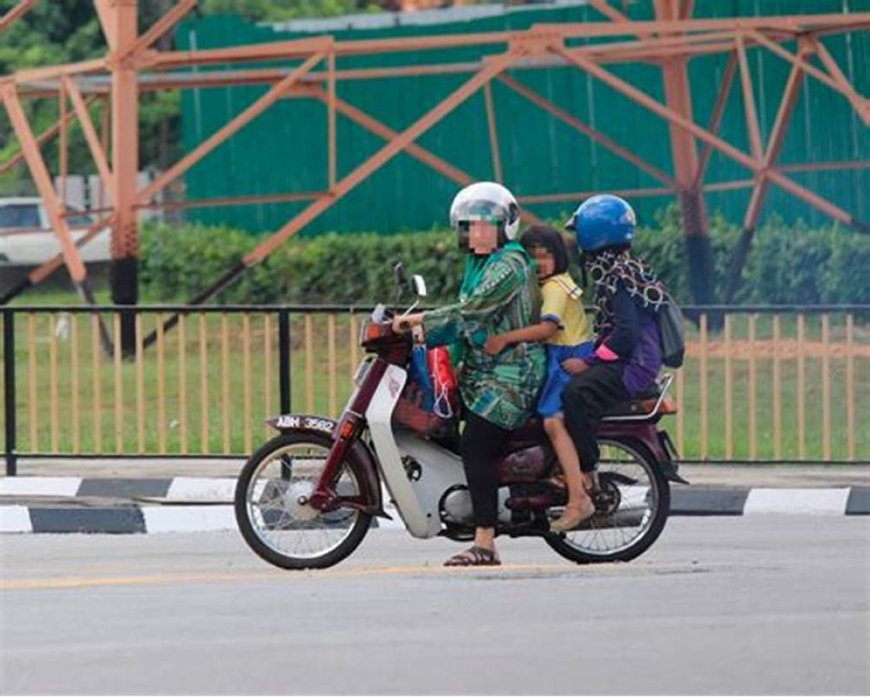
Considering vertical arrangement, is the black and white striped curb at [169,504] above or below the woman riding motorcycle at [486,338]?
below

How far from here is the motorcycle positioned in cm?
1177

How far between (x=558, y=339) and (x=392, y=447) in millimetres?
914

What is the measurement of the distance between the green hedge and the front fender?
14295mm

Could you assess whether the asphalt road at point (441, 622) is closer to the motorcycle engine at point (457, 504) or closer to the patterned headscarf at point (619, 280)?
the motorcycle engine at point (457, 504)

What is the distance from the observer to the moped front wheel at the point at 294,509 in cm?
1188

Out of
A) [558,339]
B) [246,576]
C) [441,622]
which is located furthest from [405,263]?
[441,622]

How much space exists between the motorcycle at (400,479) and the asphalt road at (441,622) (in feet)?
0.54

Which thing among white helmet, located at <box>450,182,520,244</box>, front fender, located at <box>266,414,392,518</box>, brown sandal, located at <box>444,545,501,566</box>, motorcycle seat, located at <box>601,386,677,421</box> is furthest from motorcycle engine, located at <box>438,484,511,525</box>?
white helmet, located at <box>450,182,520,244</box>

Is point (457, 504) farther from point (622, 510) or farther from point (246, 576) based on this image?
point (246, 576)

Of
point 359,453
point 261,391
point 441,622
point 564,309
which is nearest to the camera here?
point 441,622

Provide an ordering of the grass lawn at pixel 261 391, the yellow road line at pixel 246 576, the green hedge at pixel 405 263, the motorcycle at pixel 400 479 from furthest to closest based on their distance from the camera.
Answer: the green hedge at pixel 405 263 < the grass lawn at pixel 261 391 < the motorcycle at pixel 400 479 < the yellow road line at pixel 246 576

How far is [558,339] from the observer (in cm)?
1212

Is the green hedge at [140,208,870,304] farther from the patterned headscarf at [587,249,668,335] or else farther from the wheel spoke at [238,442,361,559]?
the wheel spoke at [238,442,361,559]

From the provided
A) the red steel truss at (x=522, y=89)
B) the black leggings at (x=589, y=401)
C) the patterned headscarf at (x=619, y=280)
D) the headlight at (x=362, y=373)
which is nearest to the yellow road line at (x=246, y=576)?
the black leggings at (x=589, y=401)
